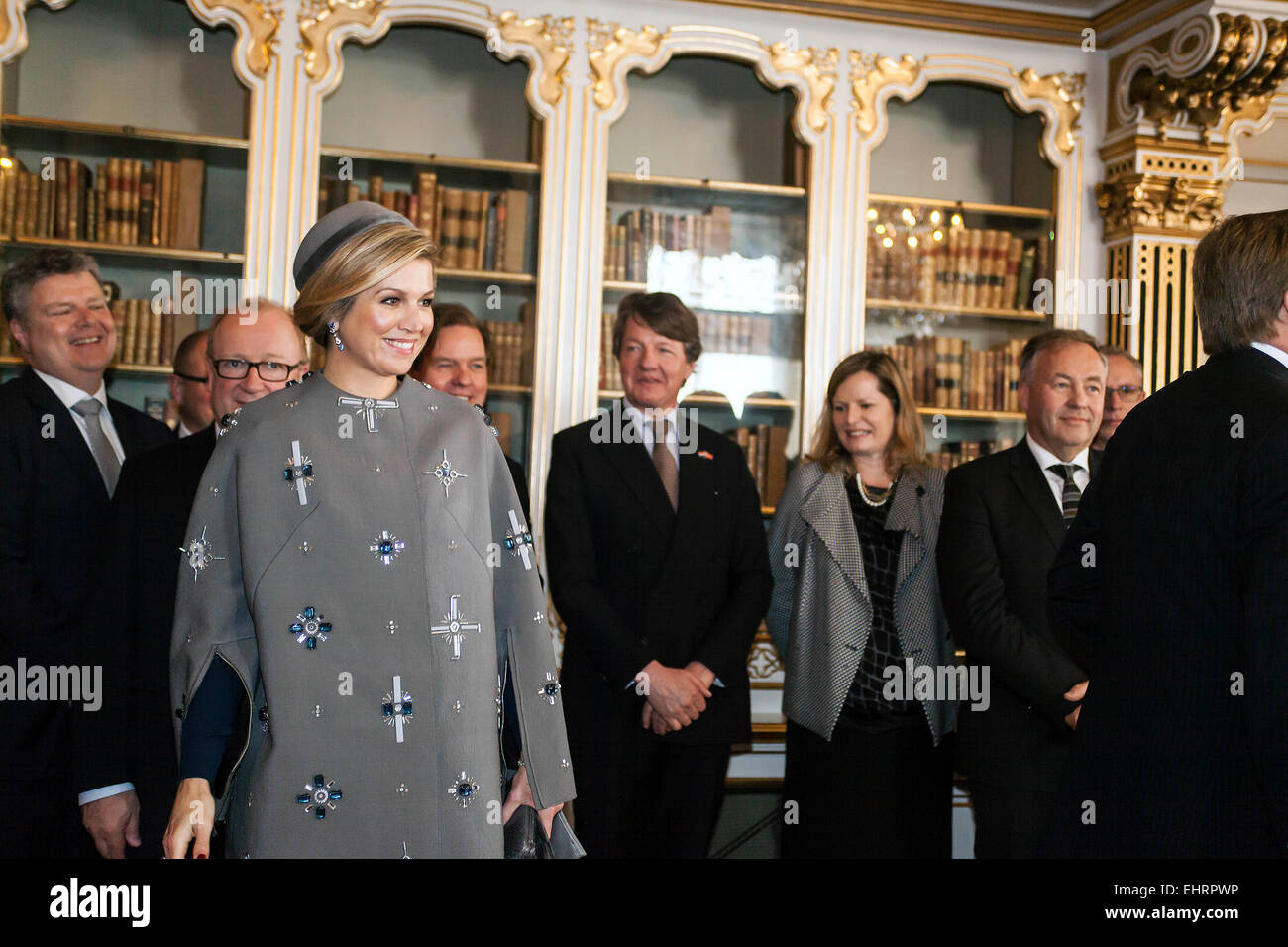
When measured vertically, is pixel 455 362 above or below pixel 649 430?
above

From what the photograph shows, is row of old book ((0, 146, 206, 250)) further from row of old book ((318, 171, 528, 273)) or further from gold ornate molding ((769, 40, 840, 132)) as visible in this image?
gold ornate molding ((769, 40, 840, 132))

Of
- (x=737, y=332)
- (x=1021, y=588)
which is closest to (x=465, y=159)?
(x=737, y=332)

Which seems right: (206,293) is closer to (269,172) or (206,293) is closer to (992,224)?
(269,172)

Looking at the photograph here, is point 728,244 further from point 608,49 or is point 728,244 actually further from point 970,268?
point 970,268

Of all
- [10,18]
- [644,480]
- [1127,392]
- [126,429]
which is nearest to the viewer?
[126,429]

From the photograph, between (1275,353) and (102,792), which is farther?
(102,792)

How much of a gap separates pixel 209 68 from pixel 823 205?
91.7 inches

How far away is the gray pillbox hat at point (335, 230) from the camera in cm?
173

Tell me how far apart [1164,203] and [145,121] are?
152 inches

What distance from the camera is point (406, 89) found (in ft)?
14.7

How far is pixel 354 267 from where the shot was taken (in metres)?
1.70

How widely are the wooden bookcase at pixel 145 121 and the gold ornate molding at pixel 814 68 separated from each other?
2.01 metres
